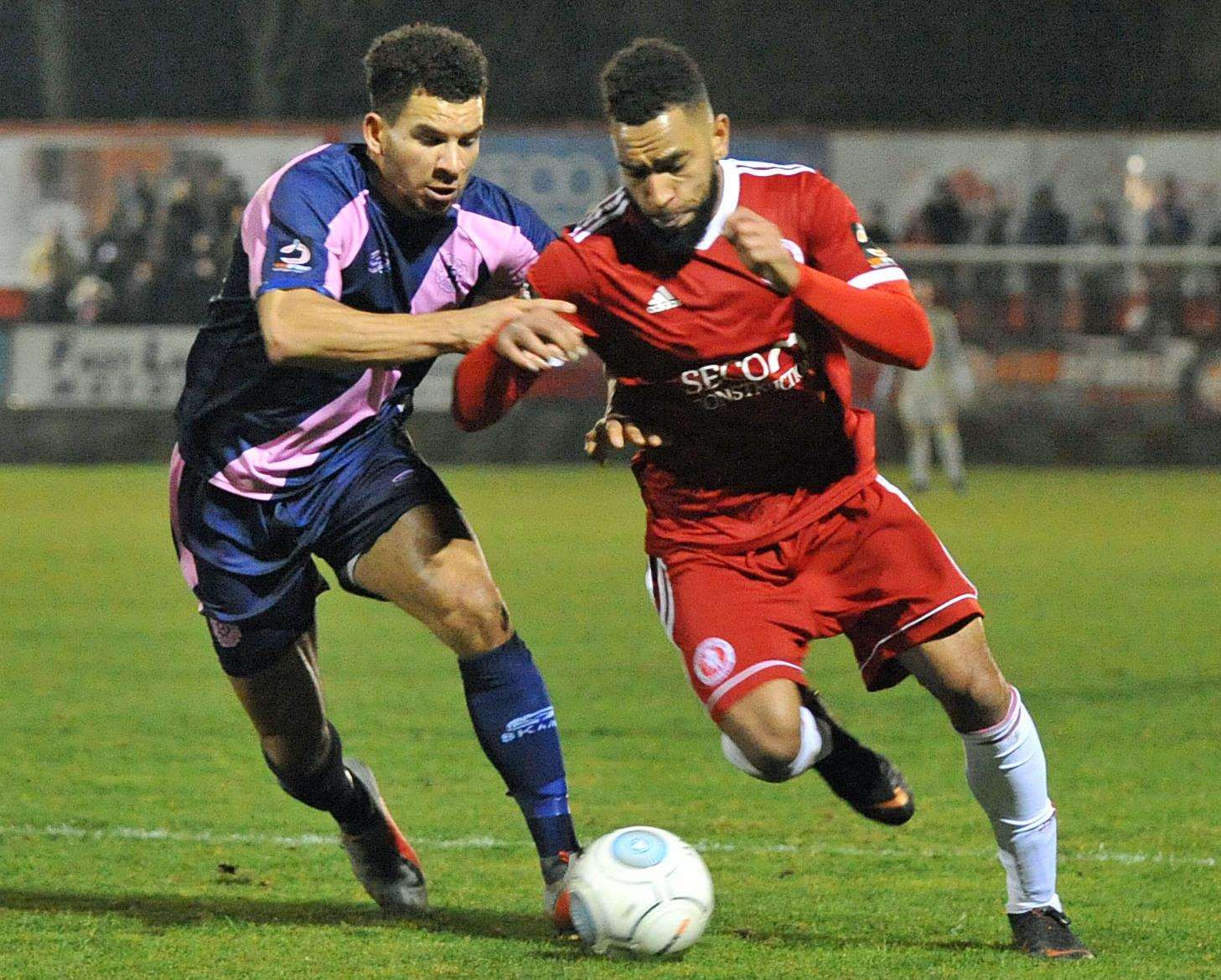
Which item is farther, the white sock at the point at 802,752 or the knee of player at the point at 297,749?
the knee of player at the point at 297,749

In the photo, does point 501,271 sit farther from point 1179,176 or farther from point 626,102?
point 1179,176

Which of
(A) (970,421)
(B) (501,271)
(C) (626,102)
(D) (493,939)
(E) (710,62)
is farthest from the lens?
(E) (710,62)

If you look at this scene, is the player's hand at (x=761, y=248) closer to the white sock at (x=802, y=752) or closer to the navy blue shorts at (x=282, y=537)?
the white sock at (x=802, y=752)

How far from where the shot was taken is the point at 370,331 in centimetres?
430

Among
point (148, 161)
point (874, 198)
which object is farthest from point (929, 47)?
point (148, 161)

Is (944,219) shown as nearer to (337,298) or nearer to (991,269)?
(991,269)

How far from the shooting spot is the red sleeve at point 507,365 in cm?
435

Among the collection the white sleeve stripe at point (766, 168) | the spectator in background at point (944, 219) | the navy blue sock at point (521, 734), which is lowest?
the spectator in background at point (944, 219)

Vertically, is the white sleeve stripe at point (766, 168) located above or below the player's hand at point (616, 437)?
above

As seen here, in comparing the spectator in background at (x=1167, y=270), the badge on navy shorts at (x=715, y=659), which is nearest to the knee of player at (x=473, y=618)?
the badge on navy shorts at (x=715, y=659)

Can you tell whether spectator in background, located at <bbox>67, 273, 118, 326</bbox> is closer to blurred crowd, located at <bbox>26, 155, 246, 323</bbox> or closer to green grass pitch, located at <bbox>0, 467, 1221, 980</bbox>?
blurred crowd, located at <bbox>26, 155, 246, 323</bbox>

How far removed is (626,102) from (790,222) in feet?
1.46

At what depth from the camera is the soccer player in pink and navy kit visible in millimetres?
4555

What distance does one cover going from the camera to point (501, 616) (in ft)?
15.3
